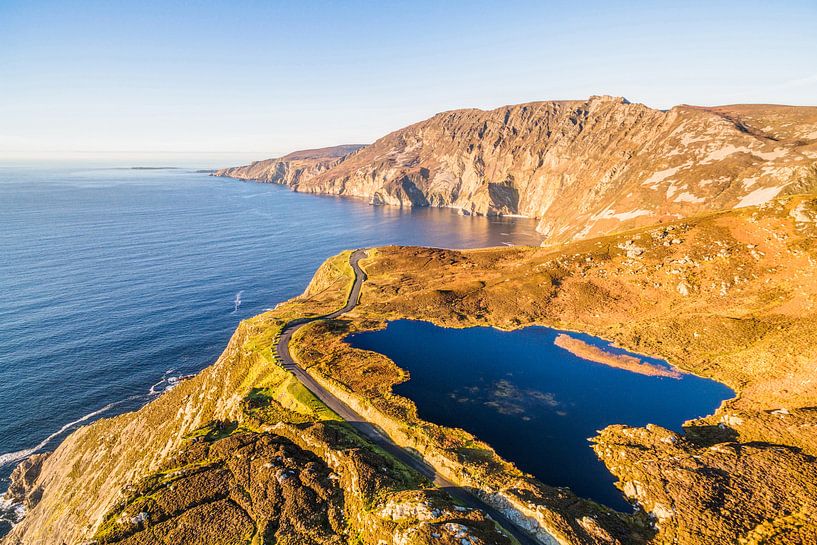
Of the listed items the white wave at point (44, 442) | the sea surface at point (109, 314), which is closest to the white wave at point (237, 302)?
the sea surface at point (109, 314)

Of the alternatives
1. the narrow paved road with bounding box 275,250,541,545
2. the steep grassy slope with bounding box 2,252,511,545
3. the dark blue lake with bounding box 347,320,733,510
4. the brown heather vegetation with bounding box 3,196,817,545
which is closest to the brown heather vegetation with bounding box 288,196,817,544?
the brown heather vegetation with bounding box 3,196,817,545

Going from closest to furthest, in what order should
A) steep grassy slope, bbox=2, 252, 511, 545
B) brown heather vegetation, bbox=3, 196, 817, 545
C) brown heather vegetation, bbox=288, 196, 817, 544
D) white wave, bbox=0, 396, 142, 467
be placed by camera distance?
brown heather vegetation, bbox=288, 196, 817, 544
brown heather vegetation, bbox=3, 196, 817, 545
steep grassy slope, bbox=2, 252, 511, 545
white wave, bbox=0, 396, 142, 467

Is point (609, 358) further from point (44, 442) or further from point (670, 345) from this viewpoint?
point (44, 442)

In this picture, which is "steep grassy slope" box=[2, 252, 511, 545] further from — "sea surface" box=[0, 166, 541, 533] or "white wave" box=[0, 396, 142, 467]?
"sea surface" box=[0, 166, 541, 533]

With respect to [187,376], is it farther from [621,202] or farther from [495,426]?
[621,202]

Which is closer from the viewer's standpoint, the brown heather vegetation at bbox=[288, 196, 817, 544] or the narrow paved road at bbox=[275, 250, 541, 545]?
the brown heather vegetation at bbox=[288, 196, 817, 544]

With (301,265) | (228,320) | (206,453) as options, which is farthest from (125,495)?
(301,265)

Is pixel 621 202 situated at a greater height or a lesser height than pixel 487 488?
greater
